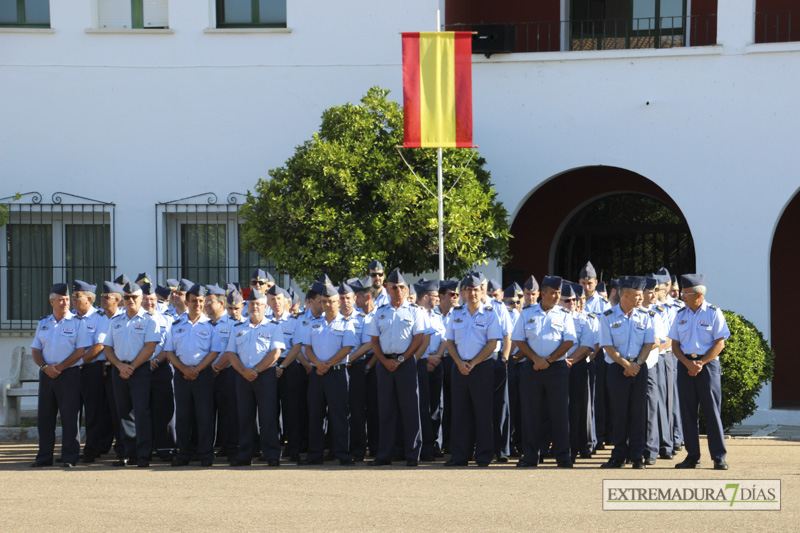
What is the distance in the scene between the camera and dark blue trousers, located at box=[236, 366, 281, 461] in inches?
465

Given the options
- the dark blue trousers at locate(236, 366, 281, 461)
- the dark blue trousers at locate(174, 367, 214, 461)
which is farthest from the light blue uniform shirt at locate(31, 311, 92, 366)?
the dark blue trousers at locate(236, 366, 281, 461)

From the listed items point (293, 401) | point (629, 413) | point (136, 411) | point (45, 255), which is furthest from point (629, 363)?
point (45, 255)

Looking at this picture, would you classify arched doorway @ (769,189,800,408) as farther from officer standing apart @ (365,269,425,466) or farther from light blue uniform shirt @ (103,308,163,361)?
light blue uniform shirt @ (103,308,163,361)

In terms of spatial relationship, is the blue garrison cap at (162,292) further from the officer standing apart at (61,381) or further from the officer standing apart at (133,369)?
the officer standing apart at (61,381)

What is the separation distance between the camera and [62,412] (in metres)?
12.0

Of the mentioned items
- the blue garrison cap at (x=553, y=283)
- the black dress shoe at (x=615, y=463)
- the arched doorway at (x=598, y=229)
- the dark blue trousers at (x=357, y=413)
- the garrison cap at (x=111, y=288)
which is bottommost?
the black dress shoe at (x=615, y=463)

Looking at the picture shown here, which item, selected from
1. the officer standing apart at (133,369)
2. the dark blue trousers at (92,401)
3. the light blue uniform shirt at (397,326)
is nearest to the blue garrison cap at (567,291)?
the light blue uniform shirt at (397,326)

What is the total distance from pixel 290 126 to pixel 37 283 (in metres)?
4.56

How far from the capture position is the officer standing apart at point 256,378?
11.8 m

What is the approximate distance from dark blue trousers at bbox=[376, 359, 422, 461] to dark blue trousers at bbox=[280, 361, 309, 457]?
0.92m

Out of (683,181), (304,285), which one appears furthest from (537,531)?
(683,181)

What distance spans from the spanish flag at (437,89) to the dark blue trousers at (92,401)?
497 cm

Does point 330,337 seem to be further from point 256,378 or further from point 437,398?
point 437,398

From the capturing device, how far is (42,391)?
12172mm
